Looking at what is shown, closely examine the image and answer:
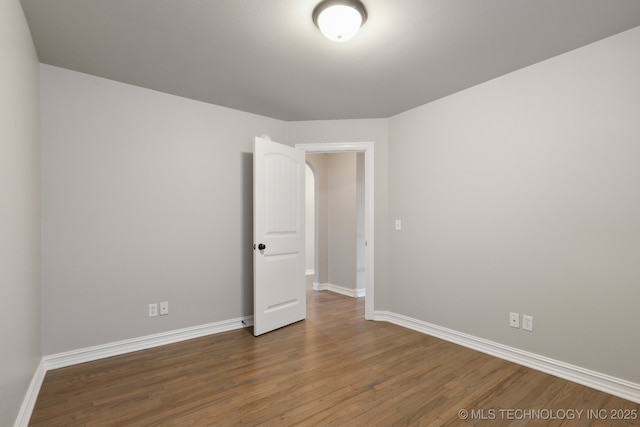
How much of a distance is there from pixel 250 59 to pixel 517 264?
8.94 feet

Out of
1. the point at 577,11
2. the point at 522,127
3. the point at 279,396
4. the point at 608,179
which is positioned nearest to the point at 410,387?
the point at 279,396

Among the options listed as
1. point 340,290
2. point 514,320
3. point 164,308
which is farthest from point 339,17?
point 340,290

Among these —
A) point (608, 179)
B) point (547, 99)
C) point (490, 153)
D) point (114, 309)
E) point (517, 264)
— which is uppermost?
point (547, 99)

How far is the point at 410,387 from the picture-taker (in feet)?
7.38

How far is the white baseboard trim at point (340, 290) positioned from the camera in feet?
16.4

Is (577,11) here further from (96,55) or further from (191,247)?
(191,247)

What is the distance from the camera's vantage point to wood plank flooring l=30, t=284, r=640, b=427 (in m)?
1.90

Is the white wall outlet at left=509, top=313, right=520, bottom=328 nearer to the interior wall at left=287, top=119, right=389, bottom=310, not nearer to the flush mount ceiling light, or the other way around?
the interior wall at left=287, top=119, right=389, bottom=310

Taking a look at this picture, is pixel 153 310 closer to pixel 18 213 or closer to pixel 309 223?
pixel 18 213

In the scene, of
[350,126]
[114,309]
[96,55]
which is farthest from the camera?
[350,126]

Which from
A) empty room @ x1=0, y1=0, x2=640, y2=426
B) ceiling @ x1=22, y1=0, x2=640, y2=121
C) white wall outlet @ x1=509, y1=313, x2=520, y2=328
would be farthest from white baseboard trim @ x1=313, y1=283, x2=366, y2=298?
ceiling @ x1=22, y1=0, x2=640, y2=121

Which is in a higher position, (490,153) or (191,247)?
(490,153)

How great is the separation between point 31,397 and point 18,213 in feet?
3.91

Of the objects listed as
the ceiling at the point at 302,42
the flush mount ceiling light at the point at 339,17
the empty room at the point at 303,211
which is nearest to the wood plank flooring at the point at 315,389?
the empty room at the point at 303,211
